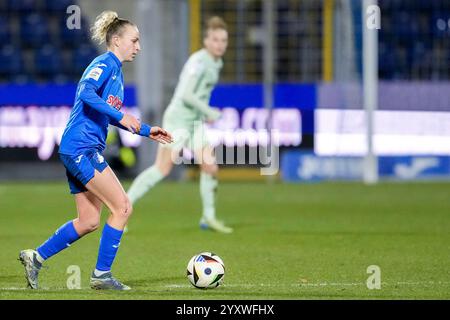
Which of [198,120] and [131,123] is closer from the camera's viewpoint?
[131,123]

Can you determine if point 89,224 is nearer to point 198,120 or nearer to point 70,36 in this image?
point 198,120

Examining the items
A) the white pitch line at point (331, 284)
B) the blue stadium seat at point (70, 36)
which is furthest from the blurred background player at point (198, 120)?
the blue stadium seat at point (70, 36)

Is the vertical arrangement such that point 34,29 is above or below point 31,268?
above

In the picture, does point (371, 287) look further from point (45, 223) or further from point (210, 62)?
point (45, 223)

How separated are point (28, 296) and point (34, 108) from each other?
1451cm

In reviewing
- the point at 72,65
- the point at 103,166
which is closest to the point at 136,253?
the point at 103,166

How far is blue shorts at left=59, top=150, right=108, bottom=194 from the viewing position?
23.4 ft

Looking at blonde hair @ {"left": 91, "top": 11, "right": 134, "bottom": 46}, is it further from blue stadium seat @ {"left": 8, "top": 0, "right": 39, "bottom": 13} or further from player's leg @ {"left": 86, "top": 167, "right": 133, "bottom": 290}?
blue stadium seat @ {"left": 8, "top": 0, "right": 39, "bottom": 13}

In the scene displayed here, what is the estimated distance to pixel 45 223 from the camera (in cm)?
1248

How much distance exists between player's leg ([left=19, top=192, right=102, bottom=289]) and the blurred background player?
13.5ft

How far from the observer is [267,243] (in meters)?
10.5

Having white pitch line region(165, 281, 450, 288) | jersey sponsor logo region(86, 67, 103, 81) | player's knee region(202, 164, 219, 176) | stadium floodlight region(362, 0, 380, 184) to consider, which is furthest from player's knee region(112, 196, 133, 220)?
stadium floodlight region(362, 0, 380, 184)

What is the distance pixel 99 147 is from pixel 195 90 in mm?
4453

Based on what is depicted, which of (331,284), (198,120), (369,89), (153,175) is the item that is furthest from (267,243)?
(369,89)
